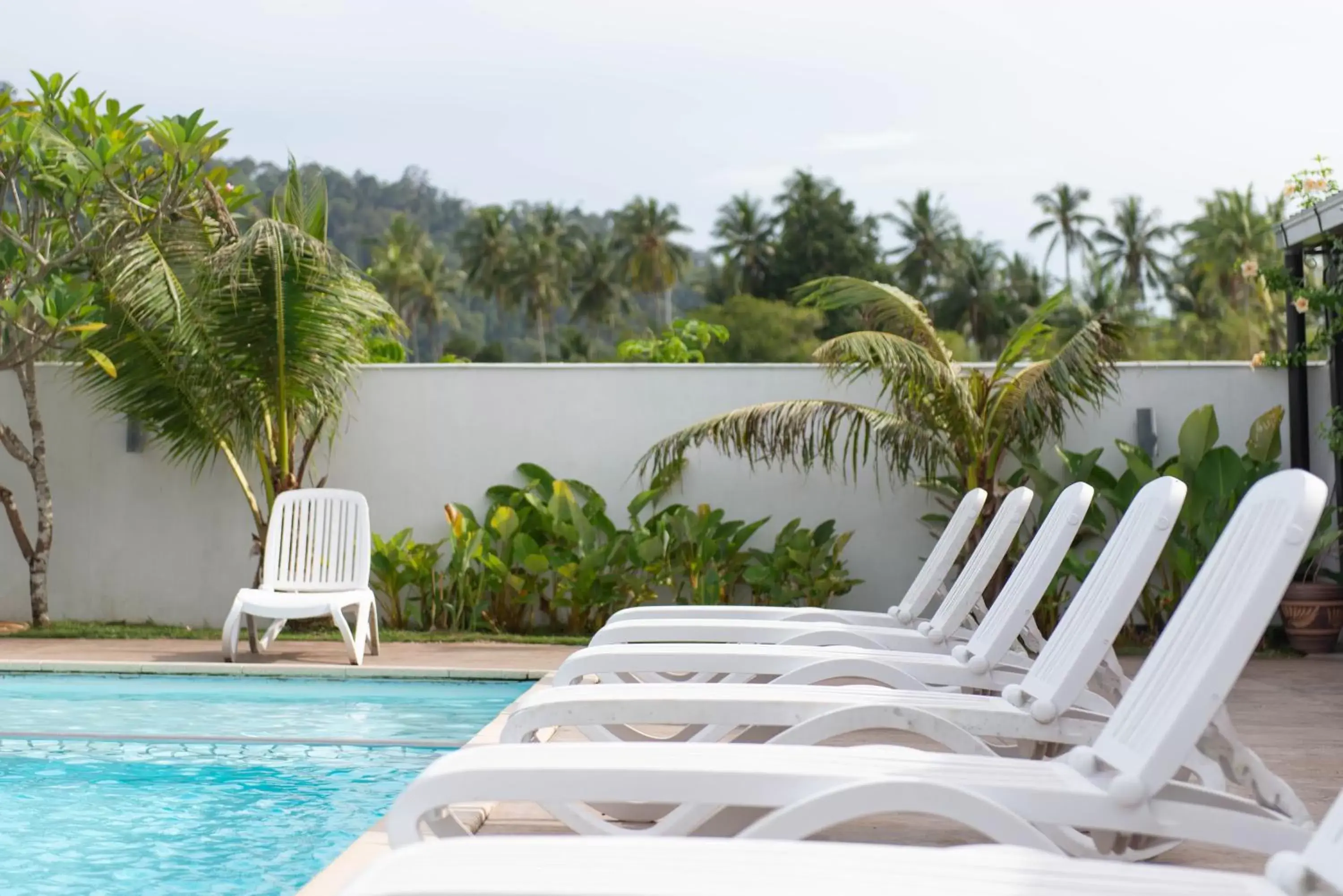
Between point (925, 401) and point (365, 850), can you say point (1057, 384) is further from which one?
point (365, 850)

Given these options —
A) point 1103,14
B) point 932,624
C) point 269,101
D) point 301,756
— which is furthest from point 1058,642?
point 269,101

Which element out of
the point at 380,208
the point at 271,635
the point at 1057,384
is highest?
the point at 380,208

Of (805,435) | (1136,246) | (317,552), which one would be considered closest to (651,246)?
(1136,246)

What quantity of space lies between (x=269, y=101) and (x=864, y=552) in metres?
60.4

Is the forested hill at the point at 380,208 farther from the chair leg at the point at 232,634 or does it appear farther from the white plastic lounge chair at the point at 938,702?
the white plastic lounge chair at the point at 938,702

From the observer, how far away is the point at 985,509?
10.1 metres

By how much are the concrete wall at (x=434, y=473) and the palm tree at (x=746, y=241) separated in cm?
5060

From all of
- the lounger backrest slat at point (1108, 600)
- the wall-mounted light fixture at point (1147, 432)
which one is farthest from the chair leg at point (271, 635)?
the wall-mounted light fixture at point (1147, 432)

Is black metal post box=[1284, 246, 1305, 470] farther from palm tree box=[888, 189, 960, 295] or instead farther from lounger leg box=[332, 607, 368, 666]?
palm tree box=[888, 189, 960, 295]

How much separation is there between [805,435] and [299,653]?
4.31m

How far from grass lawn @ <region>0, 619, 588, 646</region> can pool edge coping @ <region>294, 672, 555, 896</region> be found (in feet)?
18.5

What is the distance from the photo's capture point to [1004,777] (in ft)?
9.43

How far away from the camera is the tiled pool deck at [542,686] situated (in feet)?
13.5

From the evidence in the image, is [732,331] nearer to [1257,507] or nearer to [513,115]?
[513,115]
